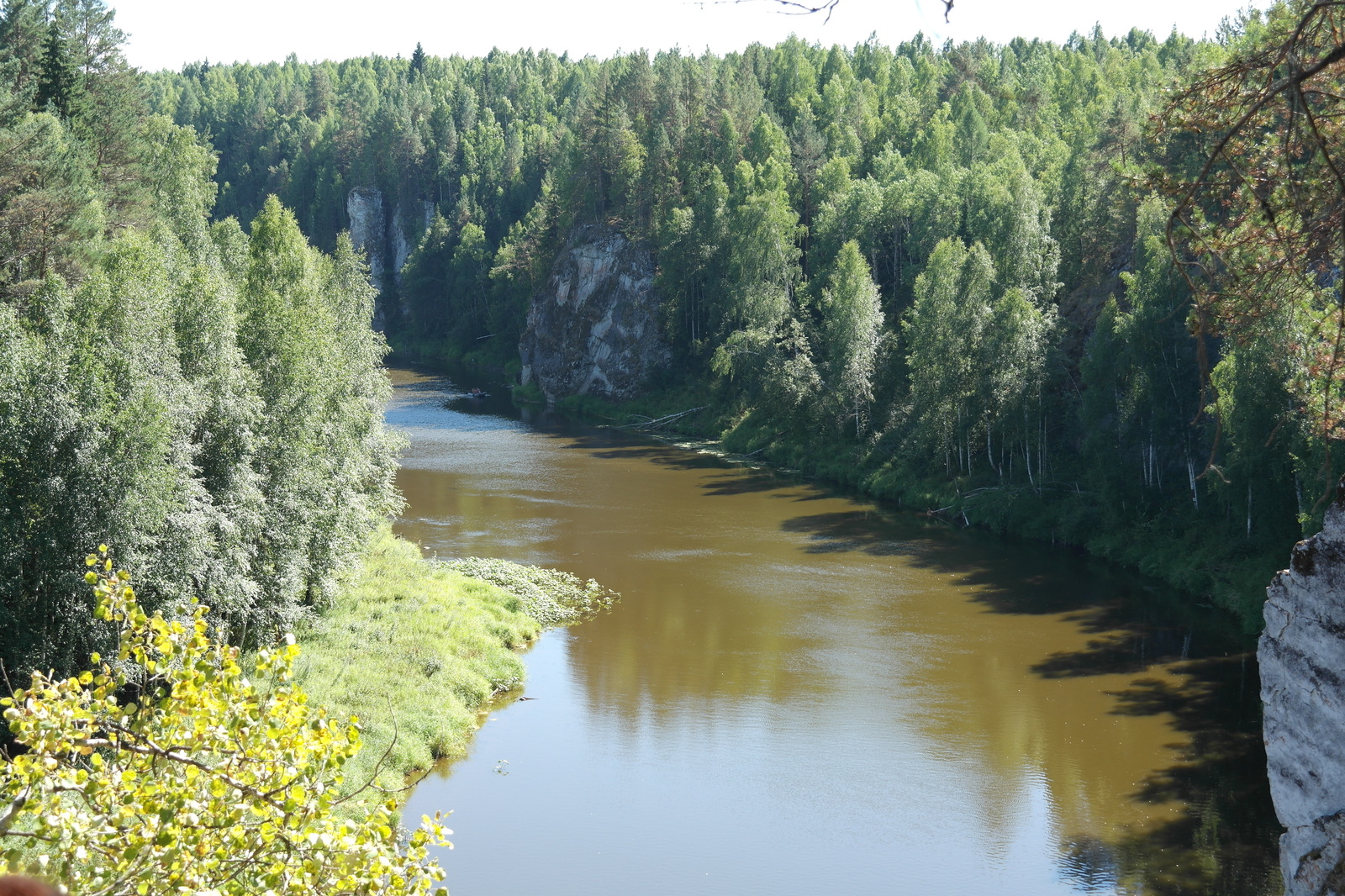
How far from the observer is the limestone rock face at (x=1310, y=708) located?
356 inches

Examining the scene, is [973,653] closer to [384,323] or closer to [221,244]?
[221,244]

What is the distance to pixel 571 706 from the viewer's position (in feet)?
77.2

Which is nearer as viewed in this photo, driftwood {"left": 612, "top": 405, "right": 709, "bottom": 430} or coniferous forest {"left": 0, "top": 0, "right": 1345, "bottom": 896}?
coniferous forest {"left": 0, "top": 0, "right": 1345, "bottom": 896}

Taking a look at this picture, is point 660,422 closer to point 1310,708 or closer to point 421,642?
point 421,642

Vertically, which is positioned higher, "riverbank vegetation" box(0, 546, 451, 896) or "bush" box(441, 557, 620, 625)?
"riverbank vegetation" box(0, 546, 451, 896)

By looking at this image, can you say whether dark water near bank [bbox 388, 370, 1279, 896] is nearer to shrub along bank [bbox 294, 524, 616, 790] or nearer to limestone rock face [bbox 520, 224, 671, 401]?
shrub along bank [bbox 294, 524, 616, 790]

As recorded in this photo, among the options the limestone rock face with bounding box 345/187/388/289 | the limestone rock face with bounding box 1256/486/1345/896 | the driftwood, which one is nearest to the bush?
the limestone rock face with bounding box 1256/486/1345/896

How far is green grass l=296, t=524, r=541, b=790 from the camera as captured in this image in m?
20.6

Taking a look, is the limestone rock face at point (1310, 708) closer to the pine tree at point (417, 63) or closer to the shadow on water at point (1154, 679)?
the shadow on water at point (1154, 679)

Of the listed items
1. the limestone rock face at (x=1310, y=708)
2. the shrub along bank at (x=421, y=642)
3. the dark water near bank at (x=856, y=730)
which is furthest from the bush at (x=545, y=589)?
the limestone rock face at (x=1310, y=708)

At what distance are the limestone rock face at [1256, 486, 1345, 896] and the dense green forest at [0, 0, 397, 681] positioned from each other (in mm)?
13542

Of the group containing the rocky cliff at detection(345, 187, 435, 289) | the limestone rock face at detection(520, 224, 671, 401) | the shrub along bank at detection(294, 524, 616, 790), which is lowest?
the shrub along bank at detection(294, 524, 616, 790)

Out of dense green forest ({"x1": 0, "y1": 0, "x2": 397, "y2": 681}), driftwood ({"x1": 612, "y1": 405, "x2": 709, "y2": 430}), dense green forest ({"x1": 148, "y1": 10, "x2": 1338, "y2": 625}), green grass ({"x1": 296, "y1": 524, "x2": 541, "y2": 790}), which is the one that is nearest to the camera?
dense green forest ({"x1": 0, "y1": 0, "x2": 397, "y2": 681})

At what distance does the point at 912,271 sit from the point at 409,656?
35.8 metres
